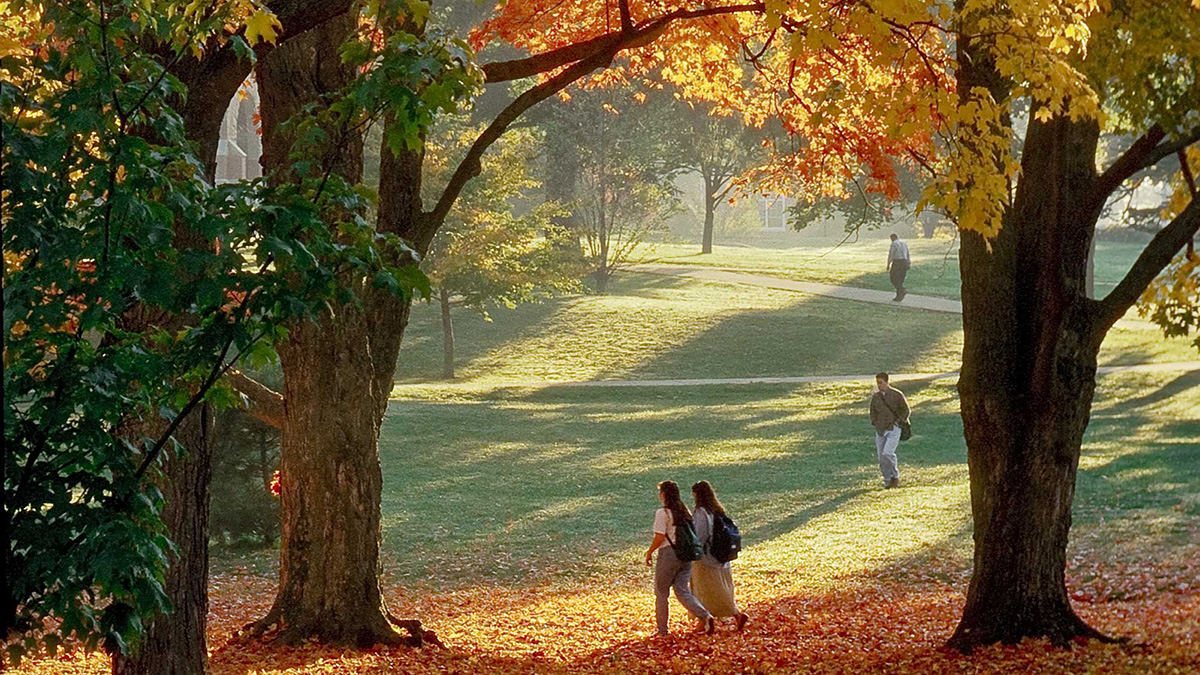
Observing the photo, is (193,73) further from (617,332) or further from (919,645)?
(617,332)

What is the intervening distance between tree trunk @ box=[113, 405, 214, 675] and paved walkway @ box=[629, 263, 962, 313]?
31.9m

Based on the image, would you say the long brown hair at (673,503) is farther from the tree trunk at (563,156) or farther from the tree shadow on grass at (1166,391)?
the tree trunk at (563,156)

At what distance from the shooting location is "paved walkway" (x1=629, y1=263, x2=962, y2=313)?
3922cm

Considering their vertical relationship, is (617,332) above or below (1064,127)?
below

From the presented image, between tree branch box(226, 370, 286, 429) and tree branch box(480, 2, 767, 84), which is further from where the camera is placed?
tree branch box(226, 370, 286, 429)

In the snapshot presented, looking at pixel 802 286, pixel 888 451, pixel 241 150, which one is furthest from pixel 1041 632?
pixel 241 150

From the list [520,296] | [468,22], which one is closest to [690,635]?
[520,296]

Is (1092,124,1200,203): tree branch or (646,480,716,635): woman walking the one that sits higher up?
(1092,124,1200,203): tree branch

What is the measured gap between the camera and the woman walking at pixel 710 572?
434 inches

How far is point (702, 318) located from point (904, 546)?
2151 centimetres

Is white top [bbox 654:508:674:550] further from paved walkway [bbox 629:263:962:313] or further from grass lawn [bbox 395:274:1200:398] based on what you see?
paved walkway [bbox 629:263:962:313]

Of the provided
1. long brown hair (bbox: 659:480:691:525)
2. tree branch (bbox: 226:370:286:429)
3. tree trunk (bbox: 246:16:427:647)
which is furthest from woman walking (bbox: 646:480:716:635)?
tree branch (bbox: 226:370:286:429)

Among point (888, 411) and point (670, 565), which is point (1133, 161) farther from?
point (888, 411)

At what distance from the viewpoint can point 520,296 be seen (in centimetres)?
3164
